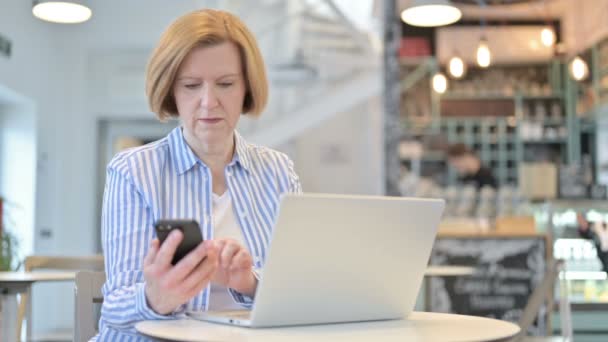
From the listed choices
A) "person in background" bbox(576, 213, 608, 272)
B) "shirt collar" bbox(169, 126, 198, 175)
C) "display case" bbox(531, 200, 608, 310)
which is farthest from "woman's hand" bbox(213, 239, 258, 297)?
"display case" bbox(531, 200, 608, 310)

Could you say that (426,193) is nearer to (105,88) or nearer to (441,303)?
(441,303)

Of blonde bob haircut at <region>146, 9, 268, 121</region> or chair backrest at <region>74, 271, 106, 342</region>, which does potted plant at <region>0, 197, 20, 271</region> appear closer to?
chair backrest at <region>74, 271, 106, 342</region>

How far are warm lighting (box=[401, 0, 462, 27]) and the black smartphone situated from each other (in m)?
3.64

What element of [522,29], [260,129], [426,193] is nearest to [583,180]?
[426,193]

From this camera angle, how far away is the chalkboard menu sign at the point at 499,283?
5859mm

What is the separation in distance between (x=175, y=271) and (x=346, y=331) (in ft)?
1.02

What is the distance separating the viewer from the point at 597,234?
4590mm

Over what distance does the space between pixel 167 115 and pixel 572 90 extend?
9.68m

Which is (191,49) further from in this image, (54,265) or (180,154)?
(54,265)

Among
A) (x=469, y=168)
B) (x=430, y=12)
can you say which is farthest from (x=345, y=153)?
(x=430, y=12)

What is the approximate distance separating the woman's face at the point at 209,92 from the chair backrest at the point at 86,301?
476 millimetres

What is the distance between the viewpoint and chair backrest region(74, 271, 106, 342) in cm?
194

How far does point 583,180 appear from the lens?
586 centimetres

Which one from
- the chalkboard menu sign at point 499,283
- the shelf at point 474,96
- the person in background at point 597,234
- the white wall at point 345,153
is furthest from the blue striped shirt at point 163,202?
the white wall at point 345,153
